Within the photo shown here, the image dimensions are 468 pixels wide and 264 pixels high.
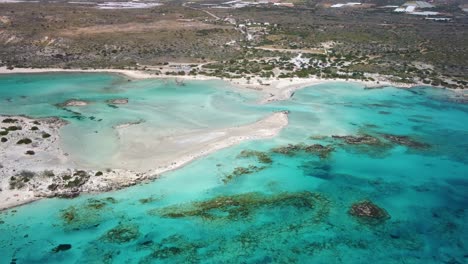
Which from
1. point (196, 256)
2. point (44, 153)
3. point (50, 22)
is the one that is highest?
point (50, 22)

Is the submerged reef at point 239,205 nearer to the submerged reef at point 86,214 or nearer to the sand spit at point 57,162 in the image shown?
the submerged reef at point 86,214

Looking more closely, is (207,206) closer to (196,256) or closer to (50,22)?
(196,256)

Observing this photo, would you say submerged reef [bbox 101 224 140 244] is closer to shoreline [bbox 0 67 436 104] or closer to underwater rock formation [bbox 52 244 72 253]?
underwater rock formation [bbox 52 244 72 253]

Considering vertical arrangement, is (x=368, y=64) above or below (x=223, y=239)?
above

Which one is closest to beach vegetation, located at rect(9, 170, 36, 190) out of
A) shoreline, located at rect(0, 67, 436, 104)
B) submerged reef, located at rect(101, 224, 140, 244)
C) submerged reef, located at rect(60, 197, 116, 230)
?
submerged reef, located at rect(60, 197, 116, 230)

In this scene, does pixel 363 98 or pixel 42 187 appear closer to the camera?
pixel 42 187

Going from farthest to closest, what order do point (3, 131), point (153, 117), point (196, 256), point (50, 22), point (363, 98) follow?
Answer: point (50, 22)
point (363, 98)
point (153, 117)
point (3, 131)
point (196, 256)

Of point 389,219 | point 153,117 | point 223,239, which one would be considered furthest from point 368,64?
point 223,239
